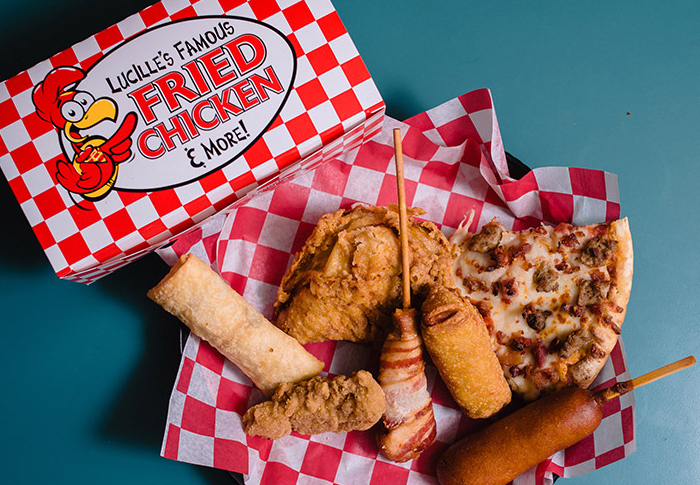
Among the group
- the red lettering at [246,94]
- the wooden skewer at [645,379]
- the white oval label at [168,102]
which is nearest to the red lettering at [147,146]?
the white oval label at [168,102]

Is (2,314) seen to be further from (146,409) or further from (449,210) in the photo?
(449,210)

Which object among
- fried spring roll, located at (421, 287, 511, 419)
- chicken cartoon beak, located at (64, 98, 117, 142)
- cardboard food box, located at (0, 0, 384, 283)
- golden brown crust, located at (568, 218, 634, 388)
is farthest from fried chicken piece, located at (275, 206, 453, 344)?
chicken cartoon beak, located at (64, 98, 117, 142)

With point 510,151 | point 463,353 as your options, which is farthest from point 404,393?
point 510,151

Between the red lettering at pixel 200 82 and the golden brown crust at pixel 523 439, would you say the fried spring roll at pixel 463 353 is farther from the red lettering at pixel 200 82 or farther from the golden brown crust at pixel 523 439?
the red lettering at pixel 200 82

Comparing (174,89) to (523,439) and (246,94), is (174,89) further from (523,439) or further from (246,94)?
(523,439)

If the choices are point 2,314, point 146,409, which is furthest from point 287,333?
point 2,314

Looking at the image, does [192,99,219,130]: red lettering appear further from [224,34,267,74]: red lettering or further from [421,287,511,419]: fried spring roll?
[421,287,511,419]: fried spring roll
